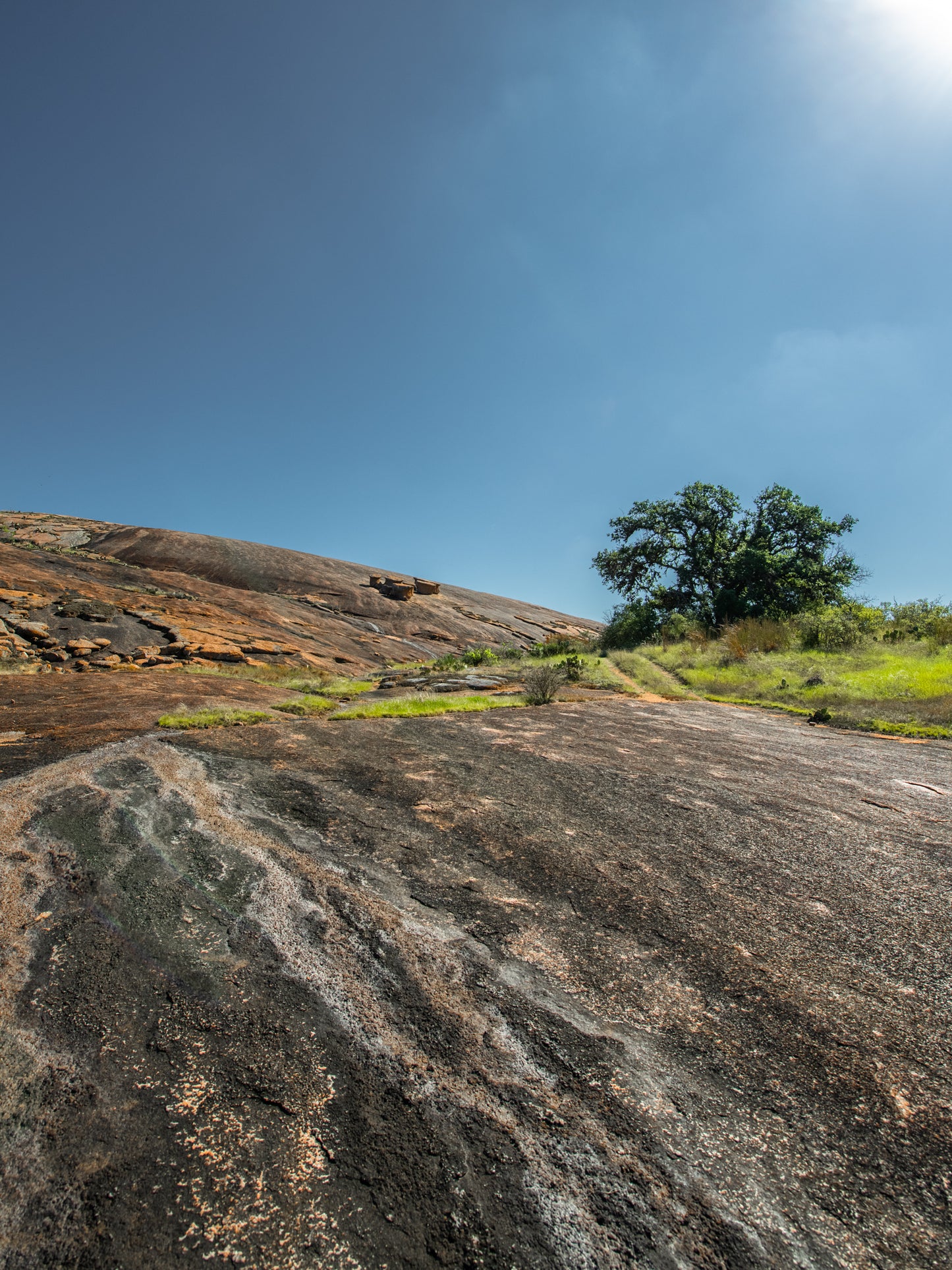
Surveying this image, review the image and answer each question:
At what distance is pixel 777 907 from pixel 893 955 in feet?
1.70

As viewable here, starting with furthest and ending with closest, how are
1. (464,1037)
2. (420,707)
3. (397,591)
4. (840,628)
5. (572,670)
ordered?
(397,591), (840,628), (572,670), (420,707), (464,1037)

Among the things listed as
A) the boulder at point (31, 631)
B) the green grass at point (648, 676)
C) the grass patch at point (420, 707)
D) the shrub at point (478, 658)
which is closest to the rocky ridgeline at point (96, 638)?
the boulder at point (31, 631)

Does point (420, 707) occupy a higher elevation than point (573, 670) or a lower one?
lower

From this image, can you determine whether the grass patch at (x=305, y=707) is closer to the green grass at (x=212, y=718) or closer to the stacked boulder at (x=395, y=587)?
the green grass at (x=212, y=718)

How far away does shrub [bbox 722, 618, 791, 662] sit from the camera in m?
18.3

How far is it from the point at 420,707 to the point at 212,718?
3.53m

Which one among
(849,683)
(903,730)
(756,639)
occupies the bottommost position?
(903,730)

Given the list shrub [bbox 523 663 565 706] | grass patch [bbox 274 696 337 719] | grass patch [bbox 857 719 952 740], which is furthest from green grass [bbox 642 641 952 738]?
grass patch [bbox 274 696 337 719]

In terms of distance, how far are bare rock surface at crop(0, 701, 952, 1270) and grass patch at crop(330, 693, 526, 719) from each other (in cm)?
434

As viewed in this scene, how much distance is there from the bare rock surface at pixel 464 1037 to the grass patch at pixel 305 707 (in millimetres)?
4158

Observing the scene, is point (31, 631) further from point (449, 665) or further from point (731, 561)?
point (731, 561)

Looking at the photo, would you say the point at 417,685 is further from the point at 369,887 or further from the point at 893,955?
the point at 893,955

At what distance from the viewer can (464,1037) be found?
6.54ft

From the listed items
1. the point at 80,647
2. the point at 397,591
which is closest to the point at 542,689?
the point at 80,647
